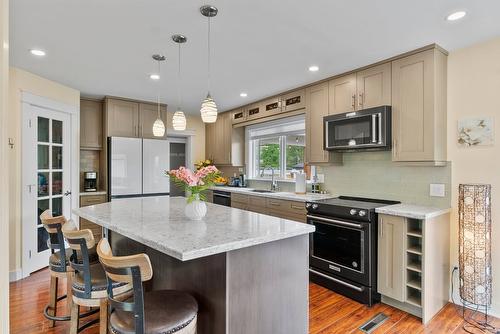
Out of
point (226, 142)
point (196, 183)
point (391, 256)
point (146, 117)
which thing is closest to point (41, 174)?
point (146, 117)

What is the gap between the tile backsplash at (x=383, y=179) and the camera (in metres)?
2.88

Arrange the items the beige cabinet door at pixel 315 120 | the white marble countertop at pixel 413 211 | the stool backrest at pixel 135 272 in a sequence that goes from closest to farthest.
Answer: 1. the stool backrest at pixel 135 272
2. the white marble countertop at pixel 413 211
3. the beige cabinet door at pixel 315 120

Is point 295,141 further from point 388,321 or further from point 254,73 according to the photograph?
point 388,321

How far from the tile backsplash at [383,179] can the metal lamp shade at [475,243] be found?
384 mm

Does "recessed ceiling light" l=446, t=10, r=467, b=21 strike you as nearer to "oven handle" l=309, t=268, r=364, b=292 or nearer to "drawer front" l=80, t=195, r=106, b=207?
"oven handle" l=309, t=268, r=364, b=292

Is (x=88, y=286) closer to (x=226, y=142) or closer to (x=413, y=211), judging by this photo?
(x=413, y=211)

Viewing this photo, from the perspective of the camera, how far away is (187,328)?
1.38 meters

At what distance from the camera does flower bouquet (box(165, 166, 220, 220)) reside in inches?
79.3

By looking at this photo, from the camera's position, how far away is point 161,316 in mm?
1384

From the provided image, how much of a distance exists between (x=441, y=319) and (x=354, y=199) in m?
1.43

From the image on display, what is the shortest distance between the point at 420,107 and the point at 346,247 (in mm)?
1563

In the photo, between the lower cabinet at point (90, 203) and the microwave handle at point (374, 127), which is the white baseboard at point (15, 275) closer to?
the lower cabinet at point (90, 203)

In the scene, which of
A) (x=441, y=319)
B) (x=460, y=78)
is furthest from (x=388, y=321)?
(x=460, y=78)

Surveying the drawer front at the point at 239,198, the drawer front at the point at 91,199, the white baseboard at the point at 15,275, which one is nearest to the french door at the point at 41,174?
the white baseboard at the point at 15,275
